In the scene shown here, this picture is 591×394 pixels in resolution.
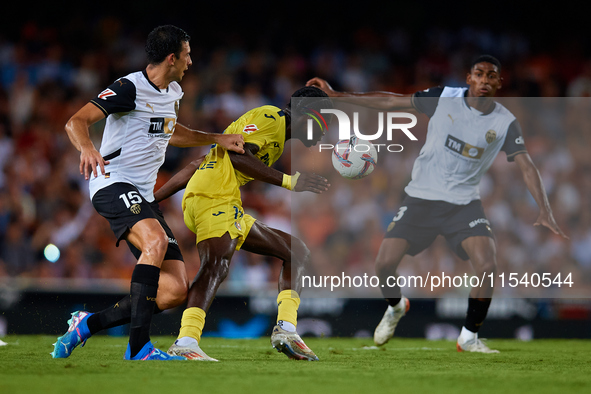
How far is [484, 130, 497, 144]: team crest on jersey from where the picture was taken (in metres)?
6.81

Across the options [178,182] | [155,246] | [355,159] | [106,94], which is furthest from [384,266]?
[106,94]

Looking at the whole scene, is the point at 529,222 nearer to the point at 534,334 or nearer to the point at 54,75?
the point at 534,334

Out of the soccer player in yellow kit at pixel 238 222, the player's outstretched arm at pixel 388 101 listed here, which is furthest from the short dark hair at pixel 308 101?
the player's outstretched arm at pixel 388 101

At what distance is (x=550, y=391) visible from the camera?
3.38m

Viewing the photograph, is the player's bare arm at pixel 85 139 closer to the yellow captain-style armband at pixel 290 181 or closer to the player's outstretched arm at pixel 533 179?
the yellow captain-style armband at pixel 290 181

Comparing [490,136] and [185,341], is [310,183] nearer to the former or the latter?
[185,341]

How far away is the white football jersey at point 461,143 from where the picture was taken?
680 centimetres

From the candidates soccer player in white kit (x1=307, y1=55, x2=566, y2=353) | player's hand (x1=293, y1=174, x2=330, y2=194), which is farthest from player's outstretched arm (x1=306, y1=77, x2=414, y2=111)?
player's hand (x1=293, y1=174, x2=330, y2=194)

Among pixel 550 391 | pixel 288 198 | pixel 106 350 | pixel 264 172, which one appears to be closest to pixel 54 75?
pixel 288 198

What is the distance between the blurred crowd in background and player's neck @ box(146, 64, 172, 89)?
3632 millimetres

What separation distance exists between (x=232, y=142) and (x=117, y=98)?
0.97 meters

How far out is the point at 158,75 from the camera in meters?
4.90

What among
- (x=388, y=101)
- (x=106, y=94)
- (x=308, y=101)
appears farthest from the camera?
(x=388, y=101)

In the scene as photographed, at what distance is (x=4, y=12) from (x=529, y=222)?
10.4m
